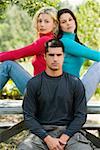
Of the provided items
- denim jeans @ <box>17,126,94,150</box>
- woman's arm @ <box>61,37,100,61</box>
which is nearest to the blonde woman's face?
Answer: woman's arm @ <box>61,37,100,61</box>

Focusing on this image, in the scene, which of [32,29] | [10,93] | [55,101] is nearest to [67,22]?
[55,101]

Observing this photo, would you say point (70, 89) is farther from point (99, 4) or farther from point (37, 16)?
point (99, 4)

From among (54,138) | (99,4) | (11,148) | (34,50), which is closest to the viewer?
(54,138)

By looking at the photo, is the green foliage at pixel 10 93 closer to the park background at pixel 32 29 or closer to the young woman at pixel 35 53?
the park background at pixel 32 29

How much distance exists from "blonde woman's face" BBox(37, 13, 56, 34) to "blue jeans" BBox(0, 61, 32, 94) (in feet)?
1.23

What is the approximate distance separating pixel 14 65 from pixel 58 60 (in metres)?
0.72

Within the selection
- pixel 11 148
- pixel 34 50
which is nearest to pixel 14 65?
pixel 34 50

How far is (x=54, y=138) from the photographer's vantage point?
3189 mm

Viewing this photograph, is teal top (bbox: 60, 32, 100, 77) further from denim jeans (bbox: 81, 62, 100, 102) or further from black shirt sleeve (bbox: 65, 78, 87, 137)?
black shirt sleeve (bbox: 65, 78, 87, 137)

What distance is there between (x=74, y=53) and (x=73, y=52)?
0.01m

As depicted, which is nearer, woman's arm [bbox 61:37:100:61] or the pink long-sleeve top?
woman's arm [bbox 61:37:100:61]

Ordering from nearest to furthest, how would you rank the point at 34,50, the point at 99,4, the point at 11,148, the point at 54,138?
the point at 54,138 < the point at 34,50 < the point at 11,148 < the point at 99,4

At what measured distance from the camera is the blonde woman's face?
377cm

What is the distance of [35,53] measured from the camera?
3.73 meters
